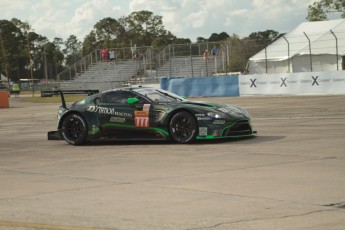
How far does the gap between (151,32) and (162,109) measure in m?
100

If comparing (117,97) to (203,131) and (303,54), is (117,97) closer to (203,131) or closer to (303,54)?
(203,131)

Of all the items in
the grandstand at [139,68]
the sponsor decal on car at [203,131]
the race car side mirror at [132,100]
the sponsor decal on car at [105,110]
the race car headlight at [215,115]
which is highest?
the grandstand at [139,68]

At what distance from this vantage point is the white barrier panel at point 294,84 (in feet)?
106

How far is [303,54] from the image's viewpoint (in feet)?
136

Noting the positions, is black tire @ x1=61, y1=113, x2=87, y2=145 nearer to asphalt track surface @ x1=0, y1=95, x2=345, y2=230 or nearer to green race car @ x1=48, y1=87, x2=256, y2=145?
green race car @ x1=48, y1=87, x2=256, y2=145

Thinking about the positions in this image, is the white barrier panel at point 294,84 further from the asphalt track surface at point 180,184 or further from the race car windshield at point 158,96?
the race car windshield at point 158,96

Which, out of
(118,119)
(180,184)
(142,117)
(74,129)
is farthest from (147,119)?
(180,184)

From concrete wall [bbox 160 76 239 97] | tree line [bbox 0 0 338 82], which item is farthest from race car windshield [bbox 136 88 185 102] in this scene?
tree line [bbox 0 0 338 82]

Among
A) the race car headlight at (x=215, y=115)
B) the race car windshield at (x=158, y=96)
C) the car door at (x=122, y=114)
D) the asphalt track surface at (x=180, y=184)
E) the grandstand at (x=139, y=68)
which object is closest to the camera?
the asphalt track surface at (x=180, y=184)

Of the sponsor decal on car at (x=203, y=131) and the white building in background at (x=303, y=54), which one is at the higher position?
the white building in background at (x=303, y=54)

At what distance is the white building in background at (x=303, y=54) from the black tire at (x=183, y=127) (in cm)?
2689

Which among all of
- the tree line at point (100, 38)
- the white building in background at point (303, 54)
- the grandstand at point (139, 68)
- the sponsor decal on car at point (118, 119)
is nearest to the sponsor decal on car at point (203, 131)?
the sponsor decal on car at point (118, 119)

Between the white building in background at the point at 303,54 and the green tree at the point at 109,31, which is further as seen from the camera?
the green tree at the point at 109,31

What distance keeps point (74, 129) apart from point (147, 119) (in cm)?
190
